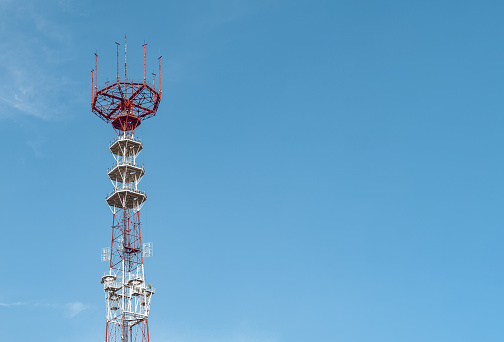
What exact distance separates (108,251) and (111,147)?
2058 centimetres

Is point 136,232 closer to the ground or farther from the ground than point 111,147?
closer to the ground

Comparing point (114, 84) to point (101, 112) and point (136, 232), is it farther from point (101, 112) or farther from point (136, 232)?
point (136, 232)

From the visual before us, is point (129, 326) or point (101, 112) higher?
point (101, 112)

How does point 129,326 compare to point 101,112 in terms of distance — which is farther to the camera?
point 101,112

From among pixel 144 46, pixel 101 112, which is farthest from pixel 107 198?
pixel 144 46

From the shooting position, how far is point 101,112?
598 ft

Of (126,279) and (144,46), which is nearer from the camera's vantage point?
(126,279)

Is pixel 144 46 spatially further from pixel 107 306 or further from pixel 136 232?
pixel 107 306

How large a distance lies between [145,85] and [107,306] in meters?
42.5

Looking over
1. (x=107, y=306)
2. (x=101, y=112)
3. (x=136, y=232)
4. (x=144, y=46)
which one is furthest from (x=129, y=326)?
(x=144, y=46)

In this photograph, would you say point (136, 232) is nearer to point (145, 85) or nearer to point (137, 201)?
point (137, 201)

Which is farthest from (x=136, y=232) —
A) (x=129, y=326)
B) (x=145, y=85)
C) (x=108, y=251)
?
(x=145, y=85)

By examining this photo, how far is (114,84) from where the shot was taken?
599 feet

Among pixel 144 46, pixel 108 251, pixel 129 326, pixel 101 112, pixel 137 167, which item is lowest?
pixel 129 326
